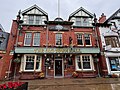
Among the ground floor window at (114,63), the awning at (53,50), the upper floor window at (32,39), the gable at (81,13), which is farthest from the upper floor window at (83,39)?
the upper floor window at (32,39)

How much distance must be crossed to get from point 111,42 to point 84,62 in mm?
4963

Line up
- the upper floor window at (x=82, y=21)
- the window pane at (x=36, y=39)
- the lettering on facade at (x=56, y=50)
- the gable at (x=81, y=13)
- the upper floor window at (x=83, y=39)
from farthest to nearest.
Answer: the gable at (x=81, y=13)
the upper floor window at (x=82, y=21)
the upper floor window at (x=83, y=39)
the window pane at (x=36, y=39)
the lettering on facade at (x=56, y=50)

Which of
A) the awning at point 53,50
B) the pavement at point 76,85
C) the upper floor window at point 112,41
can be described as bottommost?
the pavement at point 76,85

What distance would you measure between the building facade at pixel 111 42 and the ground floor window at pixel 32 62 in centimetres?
842

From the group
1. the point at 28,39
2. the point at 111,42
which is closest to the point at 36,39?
the point at 28,39

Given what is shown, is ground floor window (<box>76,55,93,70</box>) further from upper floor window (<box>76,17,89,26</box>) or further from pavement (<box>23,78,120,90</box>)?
upper floor window (<box>76,17,89,26</box>)

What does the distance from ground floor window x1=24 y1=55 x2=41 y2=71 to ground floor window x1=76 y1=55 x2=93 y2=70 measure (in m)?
5.03

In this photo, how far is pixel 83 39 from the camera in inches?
530

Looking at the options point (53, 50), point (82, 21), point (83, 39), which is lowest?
point (53, 50)

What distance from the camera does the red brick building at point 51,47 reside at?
11672mm

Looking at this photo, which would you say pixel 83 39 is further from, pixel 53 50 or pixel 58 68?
pixel 58 68

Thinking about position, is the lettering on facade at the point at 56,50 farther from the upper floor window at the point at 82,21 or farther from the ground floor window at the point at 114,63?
the ground floor window at the point at 114,63

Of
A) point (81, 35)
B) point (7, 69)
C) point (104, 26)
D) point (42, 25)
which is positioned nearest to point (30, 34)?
point (42, 25)

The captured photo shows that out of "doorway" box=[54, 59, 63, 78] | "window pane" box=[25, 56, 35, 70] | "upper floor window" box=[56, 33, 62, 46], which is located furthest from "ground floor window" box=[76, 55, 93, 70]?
"window pane" box=[25, 56, 35, 70]
